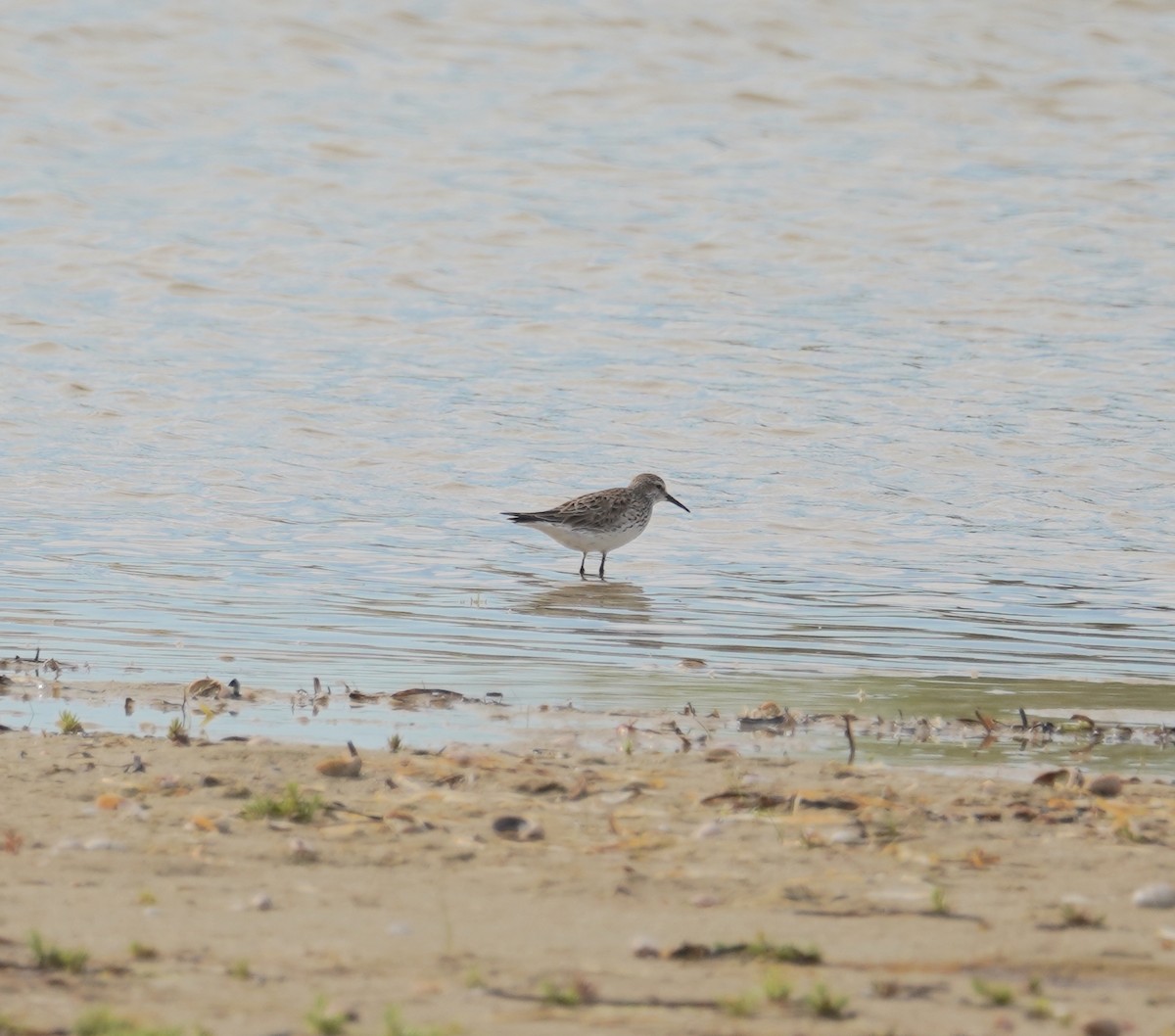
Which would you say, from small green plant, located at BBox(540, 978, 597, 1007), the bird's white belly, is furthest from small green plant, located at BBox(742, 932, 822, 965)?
the bird's white belly

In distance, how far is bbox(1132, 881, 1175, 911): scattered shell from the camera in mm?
5914

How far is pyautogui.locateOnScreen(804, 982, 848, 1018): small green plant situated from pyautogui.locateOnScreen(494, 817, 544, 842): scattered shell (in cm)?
192

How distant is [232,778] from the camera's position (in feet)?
24.4

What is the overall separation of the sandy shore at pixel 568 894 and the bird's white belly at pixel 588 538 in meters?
7.43

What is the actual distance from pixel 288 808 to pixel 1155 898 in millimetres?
2955

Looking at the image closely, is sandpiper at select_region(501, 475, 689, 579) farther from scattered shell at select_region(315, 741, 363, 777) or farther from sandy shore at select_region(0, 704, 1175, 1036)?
scattered shell at select_region(315, 741, 363, 777)

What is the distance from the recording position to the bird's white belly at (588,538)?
15.6 m

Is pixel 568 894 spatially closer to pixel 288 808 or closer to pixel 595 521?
pixel 288 808

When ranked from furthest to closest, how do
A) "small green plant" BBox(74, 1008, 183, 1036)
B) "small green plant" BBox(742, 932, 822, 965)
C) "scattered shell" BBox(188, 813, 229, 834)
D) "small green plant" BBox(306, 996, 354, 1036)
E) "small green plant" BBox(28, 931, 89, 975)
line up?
"scattered shell" BBox(188, 813, 229, 834) → "small green plant" BBox(742, 932, 822, 965) → "small green plant" BBox(28, 931, 89, 975) → "small green plant" BBox(306, 996, 354, 1036) → "small green plant" BBox(74, 1008, 183, 1036)

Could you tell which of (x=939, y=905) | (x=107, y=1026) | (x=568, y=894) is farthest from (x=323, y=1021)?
(x=939, y=905)

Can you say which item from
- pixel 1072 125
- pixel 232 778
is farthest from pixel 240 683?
pixel 1072 125

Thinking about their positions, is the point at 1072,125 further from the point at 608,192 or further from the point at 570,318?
the point at 570,318

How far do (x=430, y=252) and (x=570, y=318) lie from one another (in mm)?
4014

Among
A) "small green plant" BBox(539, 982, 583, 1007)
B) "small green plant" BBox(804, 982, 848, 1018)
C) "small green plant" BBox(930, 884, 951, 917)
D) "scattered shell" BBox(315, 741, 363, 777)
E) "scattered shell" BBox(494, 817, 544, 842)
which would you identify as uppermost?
"scattered shell" BBox(315, 741, 363, 777)
